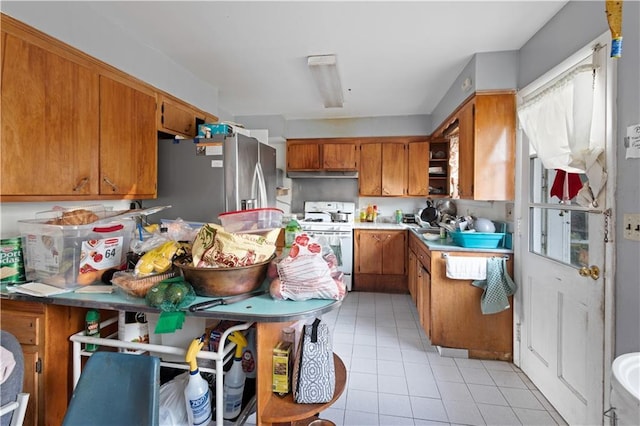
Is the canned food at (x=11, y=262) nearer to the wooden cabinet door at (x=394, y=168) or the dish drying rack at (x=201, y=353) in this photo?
the dish drying rack at (x=201, y=353)

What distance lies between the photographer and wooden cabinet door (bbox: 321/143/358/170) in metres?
4.12

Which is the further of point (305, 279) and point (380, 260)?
point (380, 260)

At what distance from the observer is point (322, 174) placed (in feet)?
13.8

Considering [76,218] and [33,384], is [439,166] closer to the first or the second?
[76,218]

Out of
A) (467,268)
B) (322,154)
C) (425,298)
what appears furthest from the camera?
(322,154)

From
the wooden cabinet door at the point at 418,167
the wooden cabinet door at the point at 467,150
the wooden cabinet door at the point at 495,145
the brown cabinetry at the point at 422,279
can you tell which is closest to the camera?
the wooden cabinet door at the point at 495,145

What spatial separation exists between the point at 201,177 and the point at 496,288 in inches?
96.8

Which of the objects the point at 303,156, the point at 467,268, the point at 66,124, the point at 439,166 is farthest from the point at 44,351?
the point at 439,166

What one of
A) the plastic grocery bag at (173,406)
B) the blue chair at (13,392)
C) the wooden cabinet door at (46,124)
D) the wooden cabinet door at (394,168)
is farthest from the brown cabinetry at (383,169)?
the blue chair at (13,392)

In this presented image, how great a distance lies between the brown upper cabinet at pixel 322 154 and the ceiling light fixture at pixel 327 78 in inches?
30.5

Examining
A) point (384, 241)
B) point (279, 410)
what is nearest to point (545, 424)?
point (279, 410)

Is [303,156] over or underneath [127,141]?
over

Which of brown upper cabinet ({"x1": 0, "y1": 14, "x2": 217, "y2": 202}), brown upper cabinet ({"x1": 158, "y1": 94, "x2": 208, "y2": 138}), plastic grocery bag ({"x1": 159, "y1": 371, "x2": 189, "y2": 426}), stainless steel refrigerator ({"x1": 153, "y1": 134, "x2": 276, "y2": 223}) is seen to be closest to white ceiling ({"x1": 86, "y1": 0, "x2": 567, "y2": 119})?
brown upper cabinet ({"x1": 158, "y1": 94, "x2": 208, "y2": 138})

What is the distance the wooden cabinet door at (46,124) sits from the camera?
1.29 m
